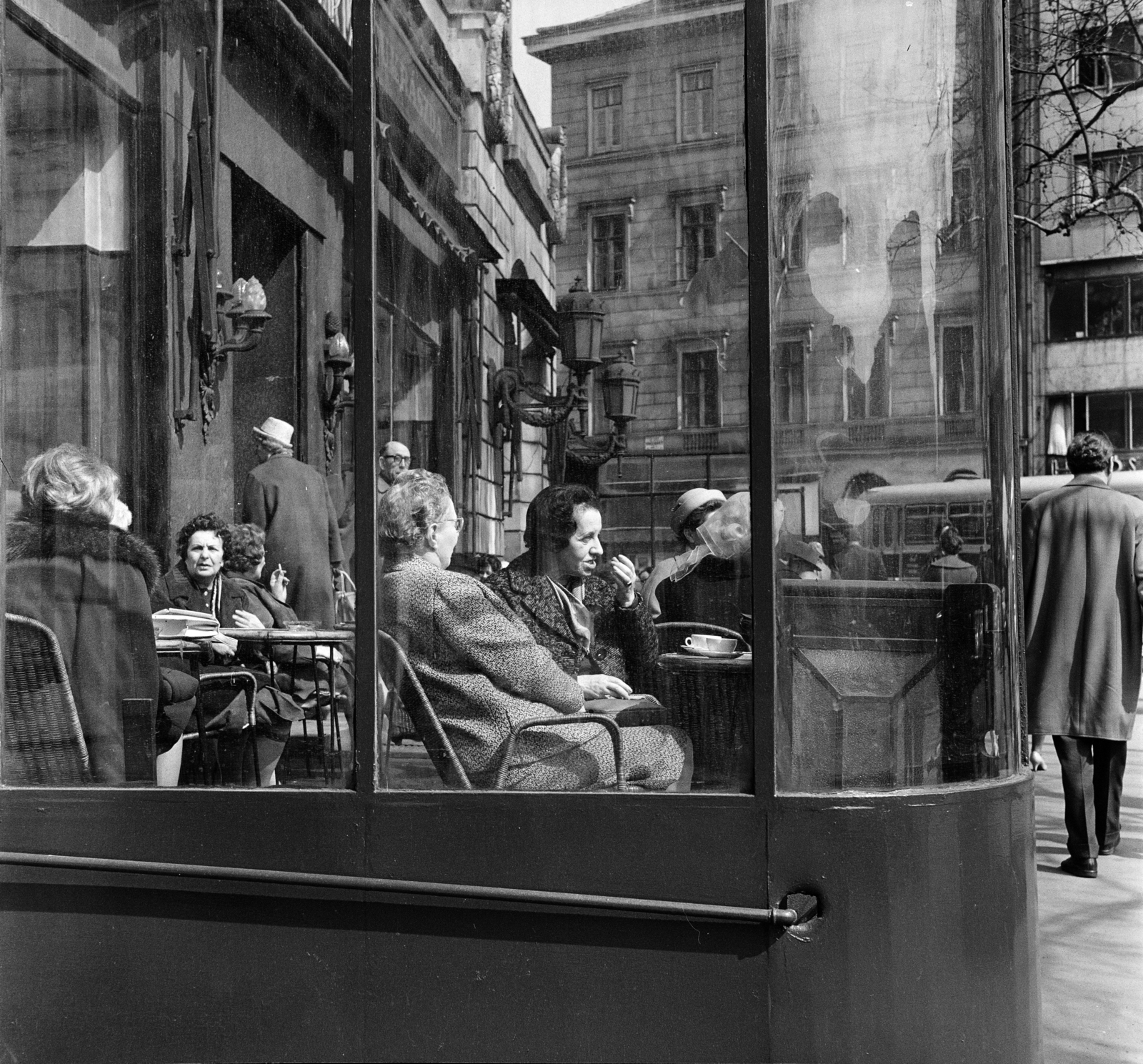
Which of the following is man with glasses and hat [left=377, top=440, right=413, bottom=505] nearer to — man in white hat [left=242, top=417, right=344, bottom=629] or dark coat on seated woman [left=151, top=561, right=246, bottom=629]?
man in white hat [left=242, top=417, right=344, bottom=629]

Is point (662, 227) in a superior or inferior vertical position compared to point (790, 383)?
superior

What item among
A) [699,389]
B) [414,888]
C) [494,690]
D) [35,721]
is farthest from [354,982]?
[699,389]

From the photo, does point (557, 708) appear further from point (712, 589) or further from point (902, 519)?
point (902, 519)

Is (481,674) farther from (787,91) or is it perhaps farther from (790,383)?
(787,91)

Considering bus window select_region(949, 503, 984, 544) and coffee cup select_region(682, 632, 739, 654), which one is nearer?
coffee cup select_region(682, 632, 739, 654)

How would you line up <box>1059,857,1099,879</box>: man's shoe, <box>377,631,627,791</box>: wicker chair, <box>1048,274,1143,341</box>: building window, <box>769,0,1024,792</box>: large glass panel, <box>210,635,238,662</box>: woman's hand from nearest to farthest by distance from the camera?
<box>769,0,1024,792</box>: large glass panel < <box>377,631,627,791</box>: wicker chair < <box>210,635,238,662</box>: woman's hand < <box>1059,857,1099,879</box>: man's shoe < <box>1048,274,1143,341</box>: building window

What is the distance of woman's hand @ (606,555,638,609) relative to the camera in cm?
274

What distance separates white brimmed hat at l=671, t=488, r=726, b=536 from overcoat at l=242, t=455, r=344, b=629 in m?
0.70

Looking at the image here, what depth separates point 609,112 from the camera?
272 centimetres

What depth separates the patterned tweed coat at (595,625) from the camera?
8.95 ft

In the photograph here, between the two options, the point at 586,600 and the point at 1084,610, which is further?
the point at 1084,610

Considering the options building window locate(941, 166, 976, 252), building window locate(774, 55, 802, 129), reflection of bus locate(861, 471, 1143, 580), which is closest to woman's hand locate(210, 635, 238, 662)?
reflection of bus locate(861, 471, 1143, 580)

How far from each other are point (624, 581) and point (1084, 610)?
3.43 metres

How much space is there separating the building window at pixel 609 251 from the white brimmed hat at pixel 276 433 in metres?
0.72
